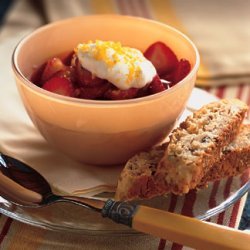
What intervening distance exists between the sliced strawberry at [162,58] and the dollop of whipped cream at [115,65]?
0.37ft

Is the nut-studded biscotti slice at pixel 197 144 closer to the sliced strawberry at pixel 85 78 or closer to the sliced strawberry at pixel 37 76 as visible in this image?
the sliced strawberry at pixel 85 78

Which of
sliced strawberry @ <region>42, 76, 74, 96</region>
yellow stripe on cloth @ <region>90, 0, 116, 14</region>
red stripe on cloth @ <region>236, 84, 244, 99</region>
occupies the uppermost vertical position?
sliced strawberry @ <region>42, 76, 74, 96</region>

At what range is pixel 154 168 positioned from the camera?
106 centimetres

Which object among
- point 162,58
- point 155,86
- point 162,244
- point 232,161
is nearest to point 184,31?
point 162,58

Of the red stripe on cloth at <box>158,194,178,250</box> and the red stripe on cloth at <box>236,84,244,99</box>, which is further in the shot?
the red stripe on cloth at <box>236,84,244,99</box>

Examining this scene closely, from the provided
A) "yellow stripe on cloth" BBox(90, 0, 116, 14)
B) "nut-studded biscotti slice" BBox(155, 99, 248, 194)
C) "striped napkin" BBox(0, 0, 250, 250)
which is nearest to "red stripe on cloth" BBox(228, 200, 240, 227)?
"striped napkin" BBox(0, 0, 250, 250)

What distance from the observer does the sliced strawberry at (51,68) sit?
48.6 inches

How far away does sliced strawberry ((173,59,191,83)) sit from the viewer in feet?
3.99

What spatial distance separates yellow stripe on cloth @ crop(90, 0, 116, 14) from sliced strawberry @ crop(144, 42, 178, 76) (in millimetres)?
650

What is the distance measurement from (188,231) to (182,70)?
41 cm

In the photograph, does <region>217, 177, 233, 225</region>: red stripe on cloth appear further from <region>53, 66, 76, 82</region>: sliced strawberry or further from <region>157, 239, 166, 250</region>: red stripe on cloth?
<region>53, 66, 76, 82</region>: sliced strawberry

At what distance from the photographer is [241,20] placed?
6.13ft

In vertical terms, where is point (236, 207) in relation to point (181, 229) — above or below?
below

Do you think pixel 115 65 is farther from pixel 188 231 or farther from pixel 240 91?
pixel 240 91
